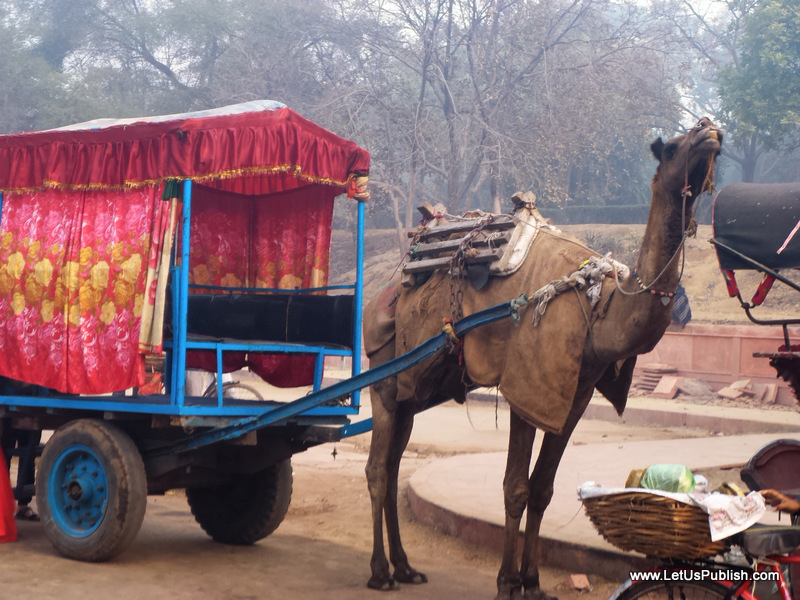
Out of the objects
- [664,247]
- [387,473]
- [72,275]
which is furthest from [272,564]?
[664,247]

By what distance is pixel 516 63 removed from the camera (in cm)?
2822

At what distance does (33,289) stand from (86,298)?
557 millimetres

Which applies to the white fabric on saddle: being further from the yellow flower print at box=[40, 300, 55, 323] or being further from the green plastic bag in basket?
the yellow flower print at box=[40, 300, 55, 323]

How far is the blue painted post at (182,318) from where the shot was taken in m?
5.74

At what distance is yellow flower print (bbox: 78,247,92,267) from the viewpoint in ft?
20.6

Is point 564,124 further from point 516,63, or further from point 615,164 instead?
point 615,164

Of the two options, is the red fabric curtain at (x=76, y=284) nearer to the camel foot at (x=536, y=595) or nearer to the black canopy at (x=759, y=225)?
the camel foot at (x=536, y=595)

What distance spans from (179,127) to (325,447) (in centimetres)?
774

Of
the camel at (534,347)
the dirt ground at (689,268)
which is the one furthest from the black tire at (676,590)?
the dirt ground at (689,268)

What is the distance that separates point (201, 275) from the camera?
7742mm

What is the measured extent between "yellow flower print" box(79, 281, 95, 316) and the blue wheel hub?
94cm

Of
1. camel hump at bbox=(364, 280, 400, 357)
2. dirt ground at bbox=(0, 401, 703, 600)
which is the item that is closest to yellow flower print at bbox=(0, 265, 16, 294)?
dirt ground at bbox=(0, 401, 703, 600)

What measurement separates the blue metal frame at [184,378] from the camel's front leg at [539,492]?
1439mm

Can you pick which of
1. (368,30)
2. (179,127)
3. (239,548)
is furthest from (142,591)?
(368,30)
